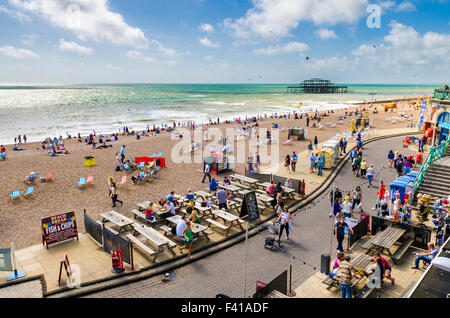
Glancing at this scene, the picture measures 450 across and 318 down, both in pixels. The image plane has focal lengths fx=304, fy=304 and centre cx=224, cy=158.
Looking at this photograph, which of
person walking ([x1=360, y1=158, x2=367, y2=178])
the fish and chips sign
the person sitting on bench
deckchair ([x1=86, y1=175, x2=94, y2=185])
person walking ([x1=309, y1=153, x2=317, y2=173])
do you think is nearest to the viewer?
the person sitting on bench

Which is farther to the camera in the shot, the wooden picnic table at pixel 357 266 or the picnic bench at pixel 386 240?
the picnic bench at pixel 386 240

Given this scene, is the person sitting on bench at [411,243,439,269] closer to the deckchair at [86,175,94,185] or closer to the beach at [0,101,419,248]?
the beach at [0,101,419,248]

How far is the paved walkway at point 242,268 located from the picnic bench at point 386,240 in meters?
1.21

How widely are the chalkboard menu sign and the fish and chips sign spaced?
6.20 m

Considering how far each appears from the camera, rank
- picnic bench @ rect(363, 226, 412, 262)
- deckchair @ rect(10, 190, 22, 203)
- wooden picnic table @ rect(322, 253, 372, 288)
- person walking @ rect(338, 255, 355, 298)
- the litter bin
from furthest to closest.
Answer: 1. the litter bin
2. deckchair @ rect(10, 190, 22, 203)
3. picnic bench @ rect(363, 226, 412, 262)
4. wooden picnic table @ rect(322, 253, 372, 288)
5. person walking @ rect(338, 255, 355, 298)

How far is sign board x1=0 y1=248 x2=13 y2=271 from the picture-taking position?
8.27m

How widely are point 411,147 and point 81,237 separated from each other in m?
27.7

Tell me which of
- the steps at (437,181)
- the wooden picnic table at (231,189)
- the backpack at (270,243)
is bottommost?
the backpack at (270,243)

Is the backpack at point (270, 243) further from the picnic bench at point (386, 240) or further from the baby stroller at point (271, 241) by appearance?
the picnic bench at point (386, 240)

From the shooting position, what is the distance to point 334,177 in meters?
19.0

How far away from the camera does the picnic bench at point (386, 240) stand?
30.4 feet

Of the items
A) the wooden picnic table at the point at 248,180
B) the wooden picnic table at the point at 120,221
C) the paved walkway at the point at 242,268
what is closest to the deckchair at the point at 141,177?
the wooden picnic table at the point at 248,180

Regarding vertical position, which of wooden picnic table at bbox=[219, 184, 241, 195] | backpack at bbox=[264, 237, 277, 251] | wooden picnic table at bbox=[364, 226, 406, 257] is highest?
wooden picnic table at bbox=[219, 184, 241, 195]

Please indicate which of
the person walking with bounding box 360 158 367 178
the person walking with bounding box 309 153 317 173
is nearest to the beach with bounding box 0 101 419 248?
the person walking with bounding box 309 153 317 173
